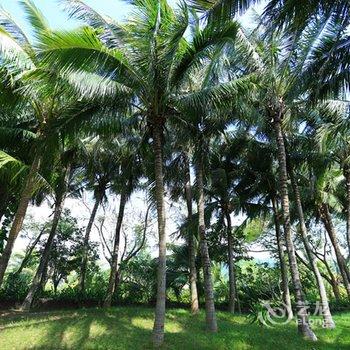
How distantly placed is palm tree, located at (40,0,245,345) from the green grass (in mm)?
1384

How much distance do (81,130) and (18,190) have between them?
225 inches

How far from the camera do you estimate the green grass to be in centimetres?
1044

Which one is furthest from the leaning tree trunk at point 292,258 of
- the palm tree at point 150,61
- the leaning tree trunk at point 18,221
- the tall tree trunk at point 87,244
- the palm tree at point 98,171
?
the tall tree trunk at point 87,244

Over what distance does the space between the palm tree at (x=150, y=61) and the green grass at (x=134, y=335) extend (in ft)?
4.54

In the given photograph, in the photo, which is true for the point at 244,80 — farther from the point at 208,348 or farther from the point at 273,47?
the point at 208,348

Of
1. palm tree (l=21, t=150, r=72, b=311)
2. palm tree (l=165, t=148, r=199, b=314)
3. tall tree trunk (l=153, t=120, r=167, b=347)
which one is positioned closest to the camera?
tall tree trunk (l=153, t=120, r=167, b=347)

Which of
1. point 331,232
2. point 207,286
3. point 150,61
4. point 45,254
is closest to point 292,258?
point 207,286

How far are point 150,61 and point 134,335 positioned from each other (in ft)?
26.1

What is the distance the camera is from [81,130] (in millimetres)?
11836

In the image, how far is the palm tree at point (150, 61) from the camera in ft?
31.5

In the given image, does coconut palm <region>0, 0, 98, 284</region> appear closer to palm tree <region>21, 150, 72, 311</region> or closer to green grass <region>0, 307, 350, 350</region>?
green grass <region>0, 307, 350, 350</region>

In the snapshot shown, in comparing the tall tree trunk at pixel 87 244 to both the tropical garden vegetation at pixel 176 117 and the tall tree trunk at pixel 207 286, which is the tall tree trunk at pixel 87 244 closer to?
the tropical garden vegetation at pixel 176 117

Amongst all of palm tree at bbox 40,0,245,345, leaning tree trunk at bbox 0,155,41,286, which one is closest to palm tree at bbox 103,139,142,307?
palm tree at bbox 40,0,245,345

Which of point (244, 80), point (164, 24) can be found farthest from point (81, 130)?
point (244, 80)
